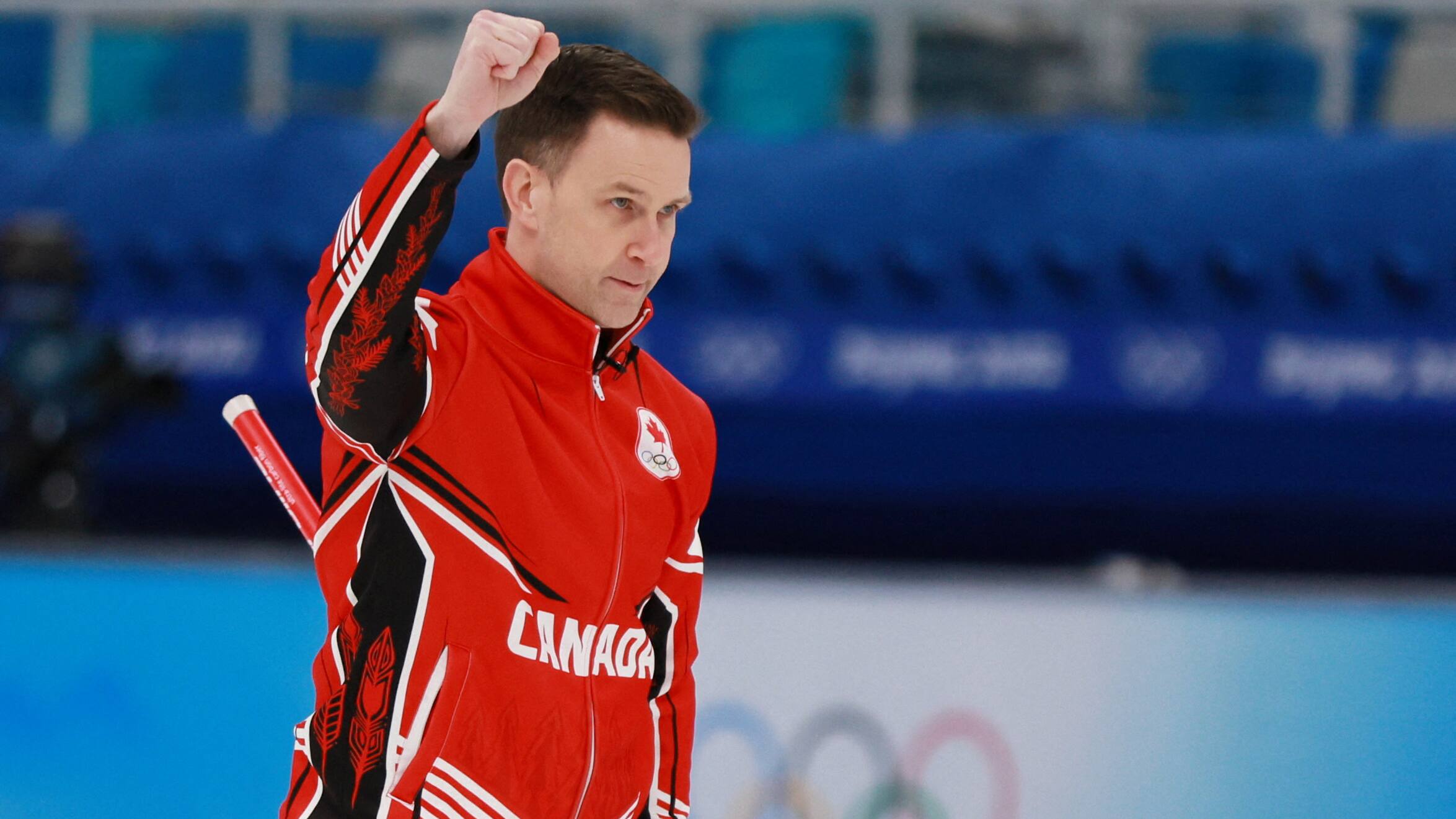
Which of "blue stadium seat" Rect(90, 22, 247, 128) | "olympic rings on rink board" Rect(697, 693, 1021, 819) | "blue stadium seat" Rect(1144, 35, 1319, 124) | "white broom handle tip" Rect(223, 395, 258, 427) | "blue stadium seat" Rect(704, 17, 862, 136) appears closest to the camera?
"white broom handle tip" Rect(223, 395, 258, 427)

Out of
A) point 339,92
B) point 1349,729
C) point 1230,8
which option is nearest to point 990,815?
point 1349,729

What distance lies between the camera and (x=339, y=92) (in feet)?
16.0

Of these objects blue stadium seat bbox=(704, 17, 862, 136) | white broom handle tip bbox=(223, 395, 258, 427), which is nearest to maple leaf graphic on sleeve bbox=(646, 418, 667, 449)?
white broom handle tip bbox=(223, 395, 258, 427)

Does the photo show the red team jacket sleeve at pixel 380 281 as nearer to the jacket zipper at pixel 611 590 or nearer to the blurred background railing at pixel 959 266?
the jacket zipper at pixel 611 590

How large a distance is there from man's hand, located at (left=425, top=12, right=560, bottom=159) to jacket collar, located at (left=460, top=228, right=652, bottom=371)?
212 millimetres

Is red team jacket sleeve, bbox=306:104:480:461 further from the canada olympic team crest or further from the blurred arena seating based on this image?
the blurred arena seating

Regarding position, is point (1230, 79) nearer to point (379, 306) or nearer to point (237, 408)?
point (237, 408)

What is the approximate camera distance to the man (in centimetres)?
154

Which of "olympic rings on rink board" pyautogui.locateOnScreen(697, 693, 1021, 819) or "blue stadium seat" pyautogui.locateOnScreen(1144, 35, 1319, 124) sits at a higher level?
"blue stadium seat" pyautogui.locateOnScreen(1144, 35, 1319, 124)

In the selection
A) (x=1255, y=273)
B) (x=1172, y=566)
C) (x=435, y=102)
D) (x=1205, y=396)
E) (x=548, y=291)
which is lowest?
(x=1172, y=566)

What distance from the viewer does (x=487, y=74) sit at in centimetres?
139

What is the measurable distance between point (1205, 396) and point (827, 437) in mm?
1006

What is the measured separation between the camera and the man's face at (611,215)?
5.23 feet

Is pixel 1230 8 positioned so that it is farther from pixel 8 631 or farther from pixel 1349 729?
pixel 8 631
